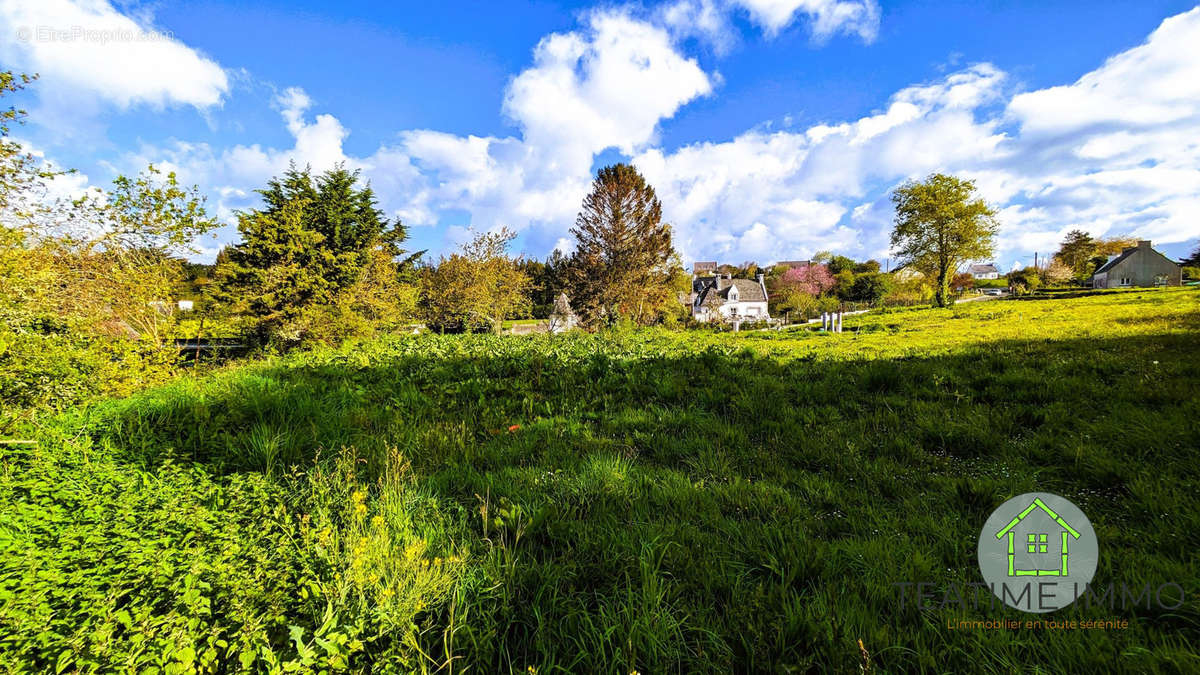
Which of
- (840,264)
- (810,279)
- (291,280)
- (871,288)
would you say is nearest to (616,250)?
(291,280)

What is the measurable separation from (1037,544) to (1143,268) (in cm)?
7431

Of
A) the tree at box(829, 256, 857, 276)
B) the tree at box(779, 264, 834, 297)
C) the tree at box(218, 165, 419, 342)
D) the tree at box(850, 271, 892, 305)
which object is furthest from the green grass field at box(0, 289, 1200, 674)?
the tree at box(829, 256, 857, 276)

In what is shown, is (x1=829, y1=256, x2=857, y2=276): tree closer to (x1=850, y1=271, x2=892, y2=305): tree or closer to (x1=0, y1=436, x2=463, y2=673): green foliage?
(x1=850, y1=271, x2=892, y2=305): tree

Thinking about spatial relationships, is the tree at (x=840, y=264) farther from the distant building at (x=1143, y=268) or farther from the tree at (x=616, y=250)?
the tree at (x=616, y=250)

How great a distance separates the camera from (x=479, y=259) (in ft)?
76.9

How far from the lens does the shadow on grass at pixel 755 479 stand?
5.74 ft

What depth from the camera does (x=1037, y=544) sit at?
7.15 ft

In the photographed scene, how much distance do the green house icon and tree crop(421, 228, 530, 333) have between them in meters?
21.9

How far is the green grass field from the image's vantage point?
66.5 inches

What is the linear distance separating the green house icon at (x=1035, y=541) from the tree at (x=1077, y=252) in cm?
7920

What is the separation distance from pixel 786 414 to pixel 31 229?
10.9 metres

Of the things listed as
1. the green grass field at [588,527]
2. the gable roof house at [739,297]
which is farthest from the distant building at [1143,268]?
the green grass field at [588,527]

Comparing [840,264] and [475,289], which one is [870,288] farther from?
[475,289]

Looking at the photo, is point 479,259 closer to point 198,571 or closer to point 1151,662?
point 198,571
